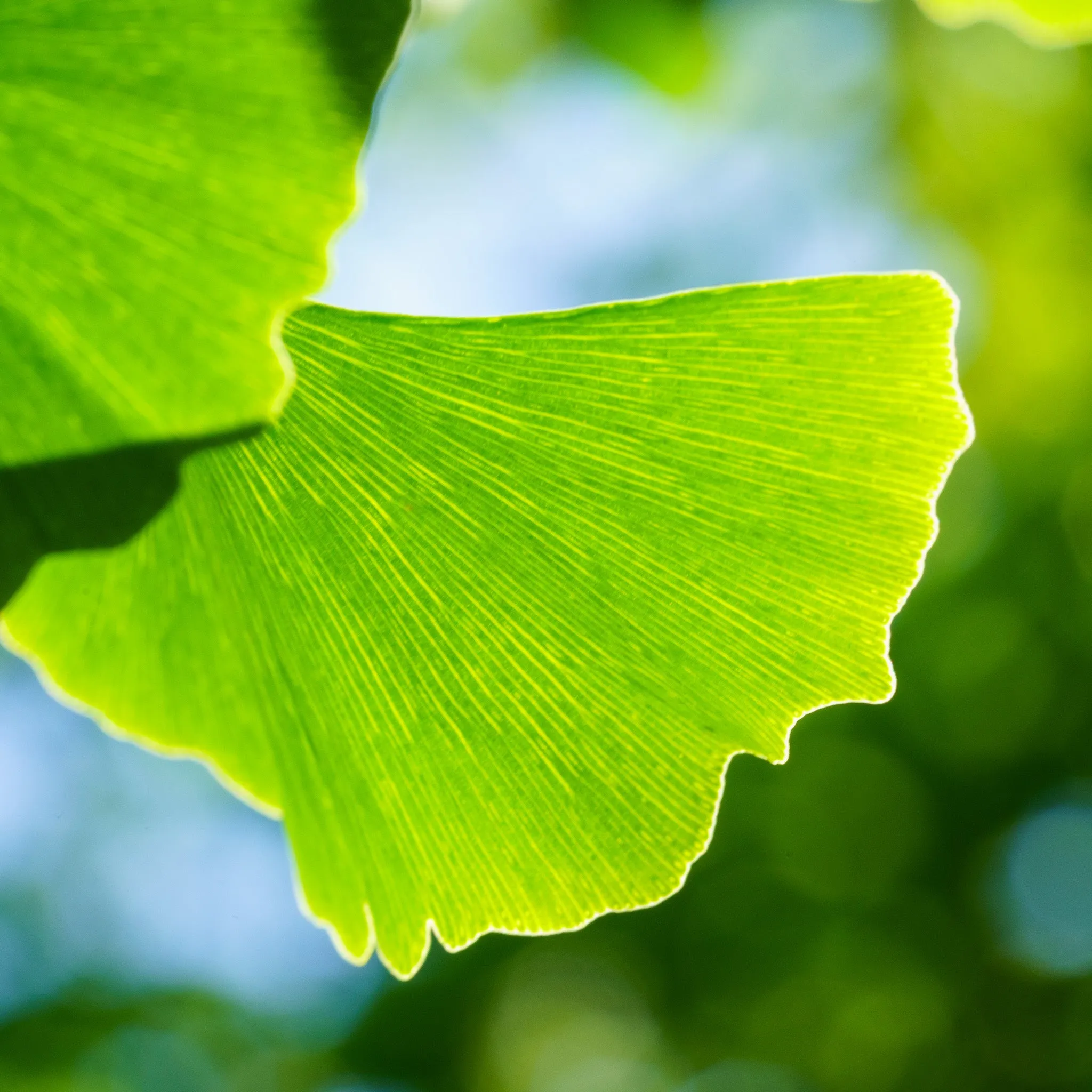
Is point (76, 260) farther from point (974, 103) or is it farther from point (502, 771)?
point (974, 103)

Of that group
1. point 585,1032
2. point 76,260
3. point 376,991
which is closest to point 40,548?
point 76,260

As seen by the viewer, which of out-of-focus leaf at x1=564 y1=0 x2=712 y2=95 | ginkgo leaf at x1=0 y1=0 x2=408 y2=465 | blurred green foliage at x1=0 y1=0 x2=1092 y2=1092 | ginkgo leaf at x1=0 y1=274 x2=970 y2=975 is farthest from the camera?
blurred green foliage at x1=0 y1=0 x2=1092 y2=1092

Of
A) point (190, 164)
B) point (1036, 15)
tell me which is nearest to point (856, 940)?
point (1036, 15)

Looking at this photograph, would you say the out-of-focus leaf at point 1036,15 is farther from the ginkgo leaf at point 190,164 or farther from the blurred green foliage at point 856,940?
the blurred green foliage at point 856,940

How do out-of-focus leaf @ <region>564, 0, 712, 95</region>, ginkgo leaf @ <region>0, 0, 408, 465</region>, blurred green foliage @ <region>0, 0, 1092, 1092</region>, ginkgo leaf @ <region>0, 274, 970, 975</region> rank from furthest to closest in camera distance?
blurred green foliage @ <region>0, 0, 1092, 1092</region>, out-of-focus leaf @ <region>564, 0, 712, 95</region>, ginkgo leaf @ <region>0, 274, 970, 975</region>, ginkgo leaf @ <region>0, 0, 408, 465</region>

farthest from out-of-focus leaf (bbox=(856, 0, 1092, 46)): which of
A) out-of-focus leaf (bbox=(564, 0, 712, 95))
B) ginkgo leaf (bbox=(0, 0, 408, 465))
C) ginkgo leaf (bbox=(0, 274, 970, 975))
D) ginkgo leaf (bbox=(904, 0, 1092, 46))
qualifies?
out-of-focus leaf (bbox=(564, 0, 712, 95))

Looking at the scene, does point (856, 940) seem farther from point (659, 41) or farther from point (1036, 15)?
point (1036, 15)

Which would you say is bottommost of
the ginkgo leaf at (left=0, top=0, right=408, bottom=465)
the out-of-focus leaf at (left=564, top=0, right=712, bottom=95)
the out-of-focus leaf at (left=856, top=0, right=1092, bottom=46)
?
the ginkgo leaf at (left=0, top=0, right=408, bottom=465)

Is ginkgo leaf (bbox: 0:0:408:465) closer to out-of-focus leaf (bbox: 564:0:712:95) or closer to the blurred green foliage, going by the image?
out-of-focus leaf (bbox: 564:0:712:95)
